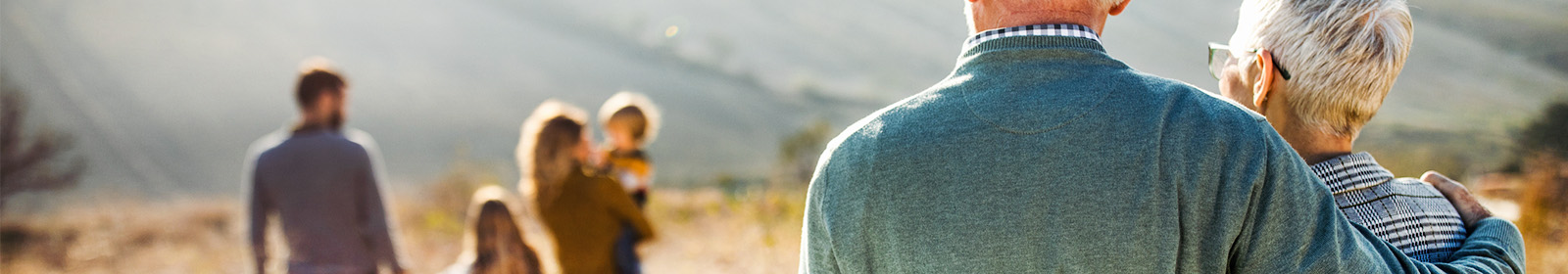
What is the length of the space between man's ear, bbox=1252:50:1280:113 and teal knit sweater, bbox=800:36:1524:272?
310 millimetres

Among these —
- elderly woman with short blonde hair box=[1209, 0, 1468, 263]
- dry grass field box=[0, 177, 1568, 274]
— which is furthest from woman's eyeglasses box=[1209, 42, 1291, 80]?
dry grass field box=[0, 177, 1568, 274]

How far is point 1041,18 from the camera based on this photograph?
117cm

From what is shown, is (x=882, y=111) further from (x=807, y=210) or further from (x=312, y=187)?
(x=312, y=187)

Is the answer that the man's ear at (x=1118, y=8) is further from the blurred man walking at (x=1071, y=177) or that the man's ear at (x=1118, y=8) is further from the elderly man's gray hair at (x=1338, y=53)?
the elderly man's gray hair at (x=1338, y=53)

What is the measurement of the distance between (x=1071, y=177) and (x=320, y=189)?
3181mm

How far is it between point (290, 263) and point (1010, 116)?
3361 millimetres

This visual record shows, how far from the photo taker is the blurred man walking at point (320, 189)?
3566mm

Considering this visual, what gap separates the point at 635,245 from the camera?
362 cm

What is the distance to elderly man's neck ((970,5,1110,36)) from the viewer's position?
1171mm

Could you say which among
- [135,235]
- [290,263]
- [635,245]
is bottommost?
[635,245]

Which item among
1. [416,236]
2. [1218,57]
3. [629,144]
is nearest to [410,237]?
[416,236]

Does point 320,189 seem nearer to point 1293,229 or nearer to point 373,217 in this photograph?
point 373,217

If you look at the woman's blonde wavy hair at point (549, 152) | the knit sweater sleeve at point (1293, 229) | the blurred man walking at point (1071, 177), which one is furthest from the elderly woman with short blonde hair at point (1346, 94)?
the woman's blonde wavy hair at point (549, 152)

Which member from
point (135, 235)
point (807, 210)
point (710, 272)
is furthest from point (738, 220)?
point (807, 210)
